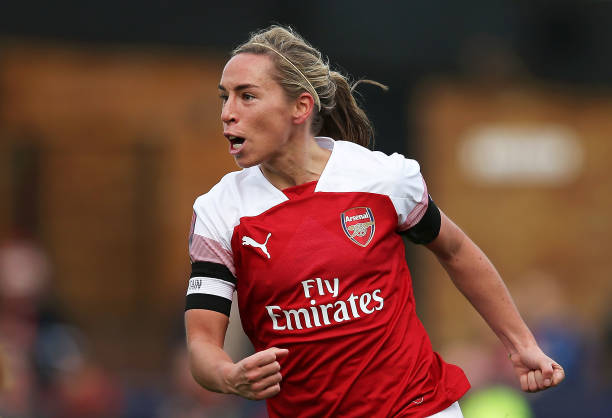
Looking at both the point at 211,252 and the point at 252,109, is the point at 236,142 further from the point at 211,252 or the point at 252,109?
the point at 211,252

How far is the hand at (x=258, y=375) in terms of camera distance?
3361 mm

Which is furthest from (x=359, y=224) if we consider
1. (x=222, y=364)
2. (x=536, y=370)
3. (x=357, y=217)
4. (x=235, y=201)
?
(x=536, y=370)

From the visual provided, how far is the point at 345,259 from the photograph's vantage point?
149 inches

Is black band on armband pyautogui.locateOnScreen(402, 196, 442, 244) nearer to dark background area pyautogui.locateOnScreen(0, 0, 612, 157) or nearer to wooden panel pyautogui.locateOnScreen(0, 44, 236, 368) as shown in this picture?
dark background area pyautogui.locateOnScreen(0, 0, 612, 157)

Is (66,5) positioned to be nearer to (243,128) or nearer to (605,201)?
(243,128)

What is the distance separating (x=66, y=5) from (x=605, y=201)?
381 inches

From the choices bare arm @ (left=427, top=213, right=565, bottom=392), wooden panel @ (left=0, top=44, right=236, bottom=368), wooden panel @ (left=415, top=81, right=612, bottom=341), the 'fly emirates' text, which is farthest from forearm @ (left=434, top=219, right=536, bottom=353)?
wooden panel @ (left=0, top=44, right=236, bottom=368)

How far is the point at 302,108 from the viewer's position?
3957 millimetres

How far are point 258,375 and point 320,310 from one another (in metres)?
0.45

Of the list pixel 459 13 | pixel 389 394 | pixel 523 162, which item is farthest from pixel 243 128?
pixel 523 162

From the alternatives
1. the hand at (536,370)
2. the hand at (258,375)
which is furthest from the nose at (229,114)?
the hand at (536,370)

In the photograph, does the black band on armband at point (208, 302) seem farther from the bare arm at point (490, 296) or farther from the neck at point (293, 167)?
the bare arm at point (490, 296)

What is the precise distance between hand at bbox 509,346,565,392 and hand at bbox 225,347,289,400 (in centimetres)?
109

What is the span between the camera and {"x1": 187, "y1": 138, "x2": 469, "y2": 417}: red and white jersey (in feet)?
12.3
